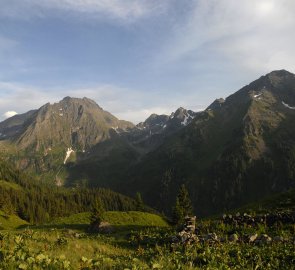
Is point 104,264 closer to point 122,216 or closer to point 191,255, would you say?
point 191,255

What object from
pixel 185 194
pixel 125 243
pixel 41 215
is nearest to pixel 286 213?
pixel 125 243

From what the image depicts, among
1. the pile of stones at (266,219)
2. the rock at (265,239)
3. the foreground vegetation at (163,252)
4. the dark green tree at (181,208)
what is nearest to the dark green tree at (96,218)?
the foreground vegetation at (163,252)

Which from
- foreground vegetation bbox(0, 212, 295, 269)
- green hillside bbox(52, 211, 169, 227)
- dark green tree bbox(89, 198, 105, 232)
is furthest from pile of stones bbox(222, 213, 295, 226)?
green hillside bbox(52, 211, 169, 227)

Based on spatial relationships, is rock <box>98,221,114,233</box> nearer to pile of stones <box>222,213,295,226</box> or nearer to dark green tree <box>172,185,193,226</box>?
pile of stones <box>222,213,295,226</box>

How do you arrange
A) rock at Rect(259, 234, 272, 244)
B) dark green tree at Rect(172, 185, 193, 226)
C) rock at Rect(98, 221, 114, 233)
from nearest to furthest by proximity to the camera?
rock at Rect(259, 234, 272, 244)
rock at Rect(98, 221, 114, 233)
dark green tree at Rect(172, 185, 193, 226)

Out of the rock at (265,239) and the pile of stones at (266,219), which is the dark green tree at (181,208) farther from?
the rock at (265,239)

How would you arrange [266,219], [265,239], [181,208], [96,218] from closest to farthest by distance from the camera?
[265,239] → [266,219] → [96,218] → [181,208]

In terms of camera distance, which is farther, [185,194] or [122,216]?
[185,194]

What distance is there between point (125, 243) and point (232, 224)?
910 centimetres

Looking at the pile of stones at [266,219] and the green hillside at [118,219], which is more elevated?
the pile of stones at [266,219]

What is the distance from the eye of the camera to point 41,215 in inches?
7323

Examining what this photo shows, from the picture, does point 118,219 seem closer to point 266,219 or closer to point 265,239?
point 266,219

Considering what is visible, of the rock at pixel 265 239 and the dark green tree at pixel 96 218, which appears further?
the dark green tree at pixel 96 218

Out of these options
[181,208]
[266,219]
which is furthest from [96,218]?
[181,208]
